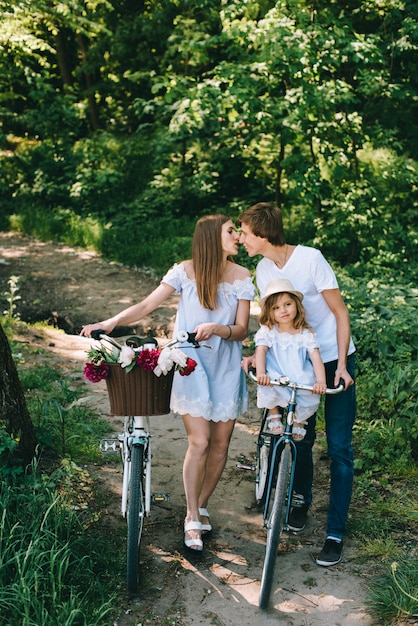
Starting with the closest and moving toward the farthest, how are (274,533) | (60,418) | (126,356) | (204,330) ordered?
(126,356)
(274,533)
(204,330)
(60,418)

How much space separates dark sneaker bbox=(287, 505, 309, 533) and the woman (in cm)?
65

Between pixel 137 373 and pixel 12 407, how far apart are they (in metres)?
1.35

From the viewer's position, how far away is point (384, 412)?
557 centimetres

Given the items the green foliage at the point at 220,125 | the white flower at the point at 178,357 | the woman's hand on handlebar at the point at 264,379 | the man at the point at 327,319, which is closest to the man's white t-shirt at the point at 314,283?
the man at the point at 327,319

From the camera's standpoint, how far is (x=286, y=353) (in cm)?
375

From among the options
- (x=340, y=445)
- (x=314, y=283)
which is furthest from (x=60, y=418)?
(x=314, y=283)

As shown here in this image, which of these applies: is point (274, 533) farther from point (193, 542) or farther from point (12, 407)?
point (12, 407)

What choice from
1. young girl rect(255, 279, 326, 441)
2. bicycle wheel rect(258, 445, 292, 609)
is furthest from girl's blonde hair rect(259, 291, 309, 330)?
bicycle wheel rect(258, 445, 292, 609)

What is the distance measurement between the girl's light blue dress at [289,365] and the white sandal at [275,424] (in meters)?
0.06

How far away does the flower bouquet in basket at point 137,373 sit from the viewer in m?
3.31

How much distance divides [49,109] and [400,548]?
11882 mm

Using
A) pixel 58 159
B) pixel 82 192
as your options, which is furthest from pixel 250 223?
pixel 58 159

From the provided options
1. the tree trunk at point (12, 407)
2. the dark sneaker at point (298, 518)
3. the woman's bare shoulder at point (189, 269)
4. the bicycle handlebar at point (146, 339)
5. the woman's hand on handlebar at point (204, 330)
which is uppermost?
the woman's bare shoulder at point (189, 269)

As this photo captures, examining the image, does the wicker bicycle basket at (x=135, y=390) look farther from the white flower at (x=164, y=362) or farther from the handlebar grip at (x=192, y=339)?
the handlebar grip at (x=192, y=339)
